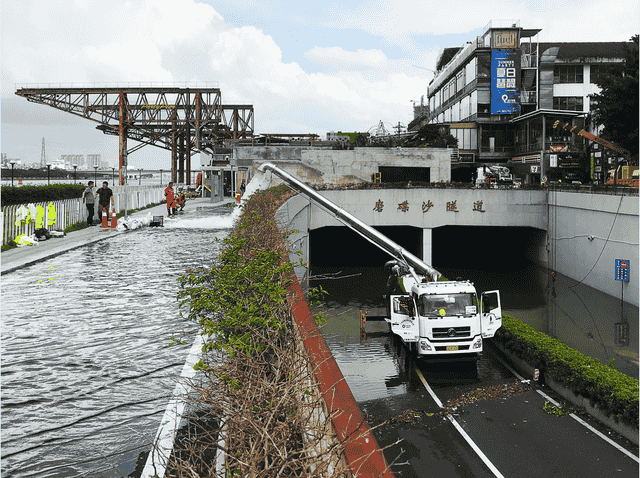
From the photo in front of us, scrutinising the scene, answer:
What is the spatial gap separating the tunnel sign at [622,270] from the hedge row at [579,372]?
12496mm

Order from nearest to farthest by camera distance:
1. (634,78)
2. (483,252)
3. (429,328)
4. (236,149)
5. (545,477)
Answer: (545,477)
(429,328)
(634,78)
(236,149)
(483,252)

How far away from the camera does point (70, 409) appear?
7371mm

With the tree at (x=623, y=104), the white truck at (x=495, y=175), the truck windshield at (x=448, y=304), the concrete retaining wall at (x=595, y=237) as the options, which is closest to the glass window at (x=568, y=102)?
the white truck at (x=495, y=175)

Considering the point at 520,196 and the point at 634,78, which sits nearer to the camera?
the point at 634,78

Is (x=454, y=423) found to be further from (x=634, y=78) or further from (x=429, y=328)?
(x=634, y=78)

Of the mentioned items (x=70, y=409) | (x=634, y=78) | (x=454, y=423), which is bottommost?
(x=454, y=423)

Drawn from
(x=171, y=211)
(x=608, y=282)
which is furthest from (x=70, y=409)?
(x=608, y=282)

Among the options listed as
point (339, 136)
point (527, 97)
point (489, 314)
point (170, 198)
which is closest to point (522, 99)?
point (527, 97)

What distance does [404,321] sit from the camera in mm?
22500

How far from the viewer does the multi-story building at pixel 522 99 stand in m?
63.1

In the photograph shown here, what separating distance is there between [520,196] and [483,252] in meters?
11.2

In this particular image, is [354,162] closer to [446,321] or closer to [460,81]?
[446,321]

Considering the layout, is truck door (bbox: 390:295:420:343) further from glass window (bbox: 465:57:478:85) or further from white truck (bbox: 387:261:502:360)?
glass window (bbox: 465:57:478:85)

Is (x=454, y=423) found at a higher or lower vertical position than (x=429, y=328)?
lower
